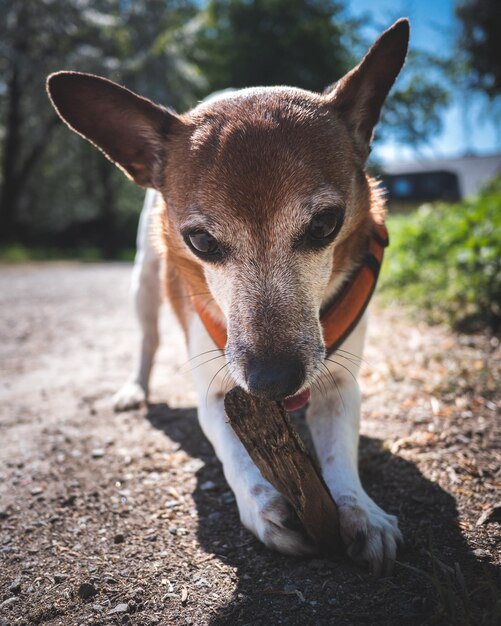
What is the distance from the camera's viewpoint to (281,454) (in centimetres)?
162

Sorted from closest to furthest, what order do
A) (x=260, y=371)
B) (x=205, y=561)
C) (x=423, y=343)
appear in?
1. (x=260, y=371)
2. (x=205, y=561)
3. (x=423, y=343)

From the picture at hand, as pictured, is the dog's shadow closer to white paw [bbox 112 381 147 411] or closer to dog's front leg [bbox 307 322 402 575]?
dog's front leg [bbox 307 322 402 575]

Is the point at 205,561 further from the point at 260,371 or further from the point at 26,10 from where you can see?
the point at 26,10

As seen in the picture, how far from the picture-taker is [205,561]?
1.79m

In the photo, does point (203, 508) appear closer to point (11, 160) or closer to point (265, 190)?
point (265, 190)

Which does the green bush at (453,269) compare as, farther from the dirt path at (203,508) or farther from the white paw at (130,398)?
the white paw at (130,398)

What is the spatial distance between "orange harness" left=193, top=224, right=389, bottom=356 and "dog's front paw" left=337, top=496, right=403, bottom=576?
610mm

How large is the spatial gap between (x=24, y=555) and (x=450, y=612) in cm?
146

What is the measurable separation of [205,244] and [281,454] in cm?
85

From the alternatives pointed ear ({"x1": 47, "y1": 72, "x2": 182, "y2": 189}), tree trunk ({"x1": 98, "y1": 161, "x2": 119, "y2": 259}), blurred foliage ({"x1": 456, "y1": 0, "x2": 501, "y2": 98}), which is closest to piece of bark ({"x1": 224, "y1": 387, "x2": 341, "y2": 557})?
pointed ear ({"x1": 47, "y1": 72, "x2": 182, "y2": 189})

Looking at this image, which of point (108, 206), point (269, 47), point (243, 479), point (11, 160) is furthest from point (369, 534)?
point (269, 47)

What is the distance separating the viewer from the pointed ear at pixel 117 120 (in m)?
2.17

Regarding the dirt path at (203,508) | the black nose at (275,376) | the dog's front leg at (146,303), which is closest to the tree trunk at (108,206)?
the dirt path at (203,508)

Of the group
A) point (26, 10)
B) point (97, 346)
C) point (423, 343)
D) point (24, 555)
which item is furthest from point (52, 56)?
point (24, 555)
